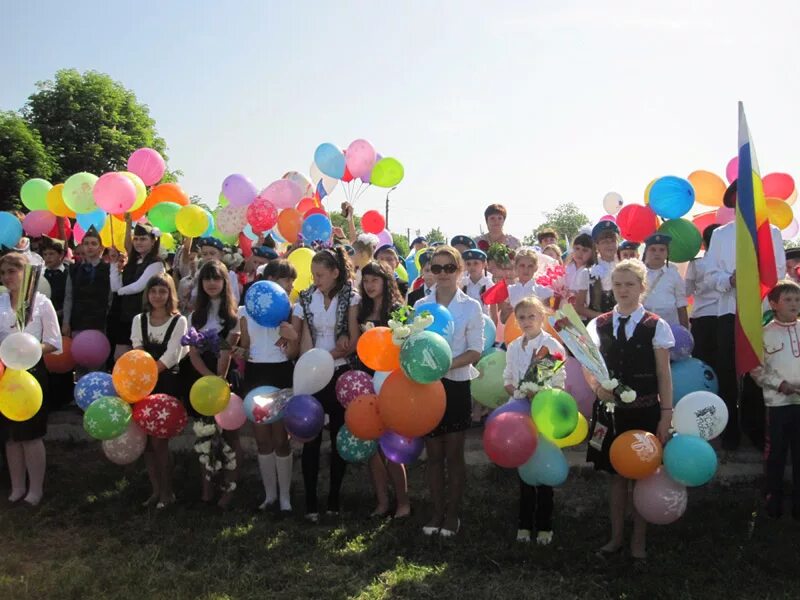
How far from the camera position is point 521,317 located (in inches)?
162

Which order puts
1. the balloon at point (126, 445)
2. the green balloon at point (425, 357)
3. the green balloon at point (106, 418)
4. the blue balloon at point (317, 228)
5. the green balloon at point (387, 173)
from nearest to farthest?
the green balloon at point (425, 357) → the green balloon at point (106, 418) → the balloon at point (126, 445) → the blue balloon at point (317, 228) → the green balloon at point (387, 173)

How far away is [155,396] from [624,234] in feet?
13.0

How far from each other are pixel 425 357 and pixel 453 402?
0.60 m

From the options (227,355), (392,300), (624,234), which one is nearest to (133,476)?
(227,355)

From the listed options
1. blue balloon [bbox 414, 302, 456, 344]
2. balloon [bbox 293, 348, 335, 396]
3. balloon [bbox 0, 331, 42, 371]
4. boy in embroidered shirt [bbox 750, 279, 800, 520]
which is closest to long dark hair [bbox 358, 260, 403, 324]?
balloon [bbox 293, 348, 335, 396]

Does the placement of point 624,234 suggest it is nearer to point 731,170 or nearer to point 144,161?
point 731,170

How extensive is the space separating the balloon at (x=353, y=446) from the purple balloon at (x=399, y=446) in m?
0.09

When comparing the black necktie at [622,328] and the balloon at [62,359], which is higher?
the black necktie at [622,328]

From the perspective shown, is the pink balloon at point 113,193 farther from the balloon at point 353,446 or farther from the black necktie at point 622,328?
the black necktie at point 622,328

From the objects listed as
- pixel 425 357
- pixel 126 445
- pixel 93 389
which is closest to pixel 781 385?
pixel 425 357

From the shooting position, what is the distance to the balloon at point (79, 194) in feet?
22.1

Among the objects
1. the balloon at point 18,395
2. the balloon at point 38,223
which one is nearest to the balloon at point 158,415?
the balloon at point 18,395

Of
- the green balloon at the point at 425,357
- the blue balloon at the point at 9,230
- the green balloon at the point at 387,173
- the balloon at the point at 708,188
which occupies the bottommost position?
the green balloon at the point at 425,357

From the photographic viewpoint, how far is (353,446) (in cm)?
424
